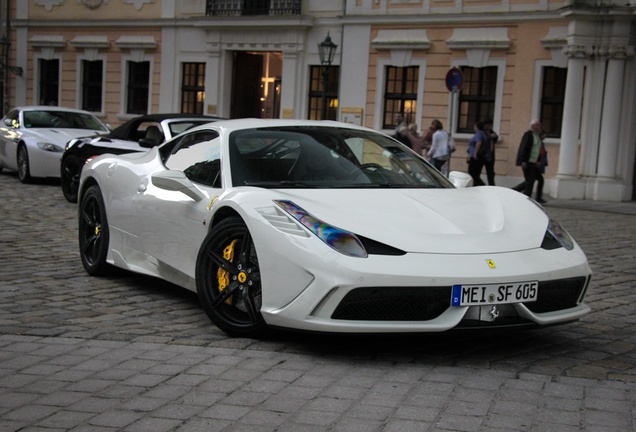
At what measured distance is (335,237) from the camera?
5234 mm

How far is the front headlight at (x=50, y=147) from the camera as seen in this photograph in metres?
17.8

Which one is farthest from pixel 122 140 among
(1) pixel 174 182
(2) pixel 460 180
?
(2) pixel 460 180

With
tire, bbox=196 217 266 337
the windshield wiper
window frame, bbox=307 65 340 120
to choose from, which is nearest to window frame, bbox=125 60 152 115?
window frame, bbox=307 65 340 120

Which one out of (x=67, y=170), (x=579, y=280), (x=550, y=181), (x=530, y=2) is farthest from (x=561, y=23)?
(x=579, y=280)

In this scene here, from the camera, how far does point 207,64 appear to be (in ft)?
102

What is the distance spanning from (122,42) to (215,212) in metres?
27.8

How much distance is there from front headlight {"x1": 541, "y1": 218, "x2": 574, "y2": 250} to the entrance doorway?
25127 millimetres

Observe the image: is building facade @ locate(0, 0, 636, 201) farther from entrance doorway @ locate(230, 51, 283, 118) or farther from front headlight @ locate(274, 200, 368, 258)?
front headlight @ locate(274, 200, 368, 258)

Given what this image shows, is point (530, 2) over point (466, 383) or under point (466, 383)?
over

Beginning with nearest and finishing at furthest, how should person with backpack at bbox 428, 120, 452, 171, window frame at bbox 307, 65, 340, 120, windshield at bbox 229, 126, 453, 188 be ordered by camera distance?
windshield at bbox 229, 126, 453, 188, person with backpack at bbox 428, 120, 452, 171, window frame at bbox 307, 65, 340, 120

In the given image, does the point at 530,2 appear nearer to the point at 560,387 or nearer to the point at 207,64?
the point at 207,64

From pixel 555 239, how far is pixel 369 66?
22.4 m

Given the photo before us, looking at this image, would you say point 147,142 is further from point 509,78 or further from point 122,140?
point 509,78

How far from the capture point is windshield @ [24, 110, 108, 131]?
18.8 meters
